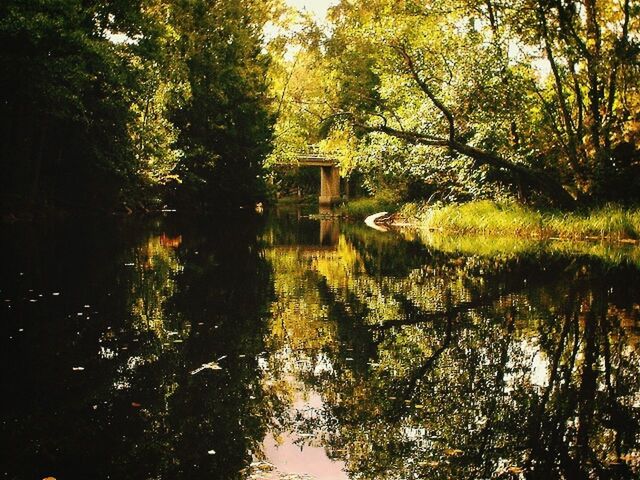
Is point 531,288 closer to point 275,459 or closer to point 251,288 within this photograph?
point 251,288

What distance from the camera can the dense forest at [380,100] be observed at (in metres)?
21.1

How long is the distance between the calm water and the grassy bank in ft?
24.9

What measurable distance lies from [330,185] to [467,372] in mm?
60254

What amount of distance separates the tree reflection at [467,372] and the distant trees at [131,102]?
56.3 ft

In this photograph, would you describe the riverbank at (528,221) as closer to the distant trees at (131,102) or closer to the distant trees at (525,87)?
the distant trees at (525,87)

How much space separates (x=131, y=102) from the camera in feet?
103

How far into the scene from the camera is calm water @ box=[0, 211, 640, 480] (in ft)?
13.9

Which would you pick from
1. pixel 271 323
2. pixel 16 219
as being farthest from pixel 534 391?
pixel 16 219

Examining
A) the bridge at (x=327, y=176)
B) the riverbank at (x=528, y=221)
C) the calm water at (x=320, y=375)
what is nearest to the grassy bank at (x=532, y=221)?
the riverbank at (x=528, y=221)

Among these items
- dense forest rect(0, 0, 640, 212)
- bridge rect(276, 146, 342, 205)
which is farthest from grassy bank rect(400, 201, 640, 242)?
bridge rect(276, 146, 342, 205)

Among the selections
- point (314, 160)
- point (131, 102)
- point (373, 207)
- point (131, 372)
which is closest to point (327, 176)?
point (314, 160)

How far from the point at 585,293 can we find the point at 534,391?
17.3ft

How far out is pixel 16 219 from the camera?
27.2 metres

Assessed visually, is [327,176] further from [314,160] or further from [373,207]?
[373,207]
